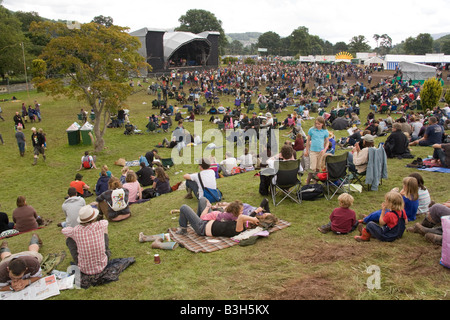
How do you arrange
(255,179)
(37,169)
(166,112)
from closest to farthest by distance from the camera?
(255,179), (37,169), (166,112)

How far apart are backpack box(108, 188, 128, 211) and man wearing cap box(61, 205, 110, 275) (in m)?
2.01

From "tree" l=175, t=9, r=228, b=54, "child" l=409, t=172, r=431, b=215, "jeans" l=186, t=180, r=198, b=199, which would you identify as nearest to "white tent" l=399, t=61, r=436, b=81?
"child" l=409, t=172, r=431, b=215

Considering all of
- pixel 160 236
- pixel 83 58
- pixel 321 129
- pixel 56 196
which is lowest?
pixel 56 196

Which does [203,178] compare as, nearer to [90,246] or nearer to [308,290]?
[90,246]

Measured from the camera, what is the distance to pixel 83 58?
13.6 metres

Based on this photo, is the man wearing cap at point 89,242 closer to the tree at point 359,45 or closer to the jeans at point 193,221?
the jeans at point 193,221

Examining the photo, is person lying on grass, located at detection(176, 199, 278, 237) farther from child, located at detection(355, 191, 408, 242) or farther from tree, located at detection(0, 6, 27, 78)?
tree, located at detection(0, 6, 27, 78)

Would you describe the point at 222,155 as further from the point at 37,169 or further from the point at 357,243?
the point at 357,243

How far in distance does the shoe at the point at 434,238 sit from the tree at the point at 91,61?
1159 cm

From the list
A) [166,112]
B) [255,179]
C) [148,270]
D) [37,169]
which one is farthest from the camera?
[166,112]

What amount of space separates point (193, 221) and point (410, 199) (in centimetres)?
351
